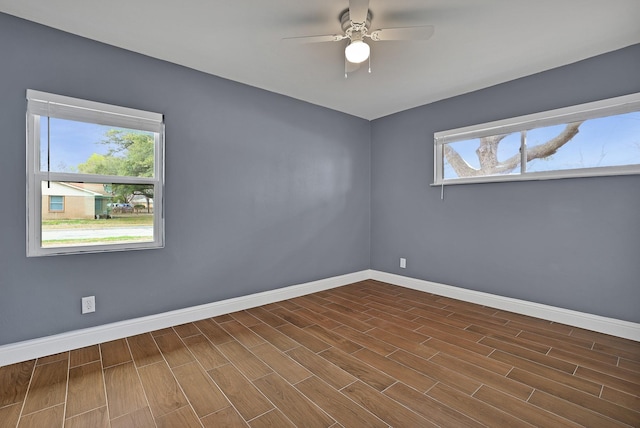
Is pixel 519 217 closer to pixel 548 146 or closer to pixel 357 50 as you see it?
pixel 548 146

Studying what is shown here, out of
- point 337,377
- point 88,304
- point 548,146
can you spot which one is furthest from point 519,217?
point 88,304

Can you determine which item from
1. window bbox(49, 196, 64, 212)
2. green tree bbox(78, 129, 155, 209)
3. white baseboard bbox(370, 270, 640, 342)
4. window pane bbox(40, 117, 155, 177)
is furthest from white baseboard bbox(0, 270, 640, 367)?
window pane bbox(40, 117, 155, 177)

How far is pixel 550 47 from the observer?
2465 millimetres

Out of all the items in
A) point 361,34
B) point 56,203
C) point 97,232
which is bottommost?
point 97,232

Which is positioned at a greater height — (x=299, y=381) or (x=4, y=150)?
(x=4, y=150)

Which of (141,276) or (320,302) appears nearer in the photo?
(141,276)

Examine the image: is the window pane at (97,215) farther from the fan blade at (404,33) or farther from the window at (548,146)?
the window at (548,146)

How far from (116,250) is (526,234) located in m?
3.81

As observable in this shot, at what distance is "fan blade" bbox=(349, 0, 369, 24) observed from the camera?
174 cm

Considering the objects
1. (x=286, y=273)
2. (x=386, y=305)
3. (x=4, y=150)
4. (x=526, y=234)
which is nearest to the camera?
(x=4, y=150)

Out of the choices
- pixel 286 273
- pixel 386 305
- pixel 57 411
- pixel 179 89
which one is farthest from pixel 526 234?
pixel 57 411

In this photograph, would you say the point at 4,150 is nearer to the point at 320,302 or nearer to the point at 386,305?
the point at 320,302

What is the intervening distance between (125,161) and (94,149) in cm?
22

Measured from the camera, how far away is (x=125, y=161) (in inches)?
99.8
